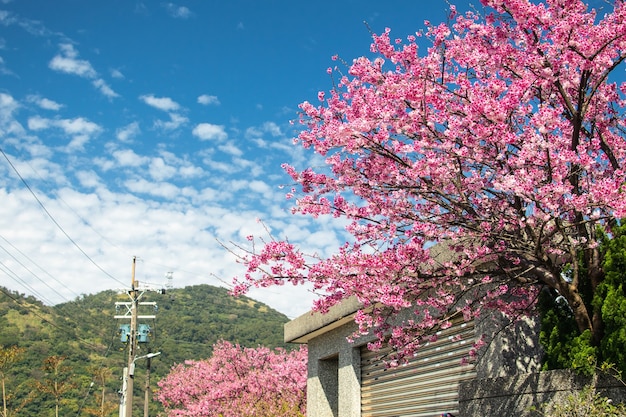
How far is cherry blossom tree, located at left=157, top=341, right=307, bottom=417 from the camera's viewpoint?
84.7 feet

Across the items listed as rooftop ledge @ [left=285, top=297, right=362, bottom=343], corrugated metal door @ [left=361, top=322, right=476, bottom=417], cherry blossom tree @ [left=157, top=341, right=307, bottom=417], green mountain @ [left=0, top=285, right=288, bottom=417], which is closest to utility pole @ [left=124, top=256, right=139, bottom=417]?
cherry blossom tree @ [left=157, top=341, right=307, bottom=417]

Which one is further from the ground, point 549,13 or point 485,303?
point 549,13

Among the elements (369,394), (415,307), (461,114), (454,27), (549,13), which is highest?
(454,27)

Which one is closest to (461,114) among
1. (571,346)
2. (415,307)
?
(571,346)

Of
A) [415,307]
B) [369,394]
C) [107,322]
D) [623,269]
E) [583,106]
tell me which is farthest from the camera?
[107,322]

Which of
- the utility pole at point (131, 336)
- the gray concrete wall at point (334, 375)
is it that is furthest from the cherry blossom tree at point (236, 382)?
the gray concrete wall at point (334, 375)

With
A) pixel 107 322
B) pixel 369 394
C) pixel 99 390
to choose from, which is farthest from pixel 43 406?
pixel 369 394

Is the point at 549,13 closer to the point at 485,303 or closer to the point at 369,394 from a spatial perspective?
the point at 485,303

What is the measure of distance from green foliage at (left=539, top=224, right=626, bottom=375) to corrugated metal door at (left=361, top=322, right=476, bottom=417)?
1.63m

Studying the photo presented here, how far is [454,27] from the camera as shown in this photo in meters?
7.57

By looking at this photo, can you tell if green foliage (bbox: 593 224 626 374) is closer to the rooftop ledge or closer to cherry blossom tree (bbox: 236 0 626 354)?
cherry blossom tree (bbox: 236 0 626 354)

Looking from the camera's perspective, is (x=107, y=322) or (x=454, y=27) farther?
(x=107, y=322)

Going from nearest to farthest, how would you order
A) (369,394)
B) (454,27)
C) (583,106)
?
(583,106) < (454,27) < (369,394)

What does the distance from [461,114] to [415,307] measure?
14.6 feet
